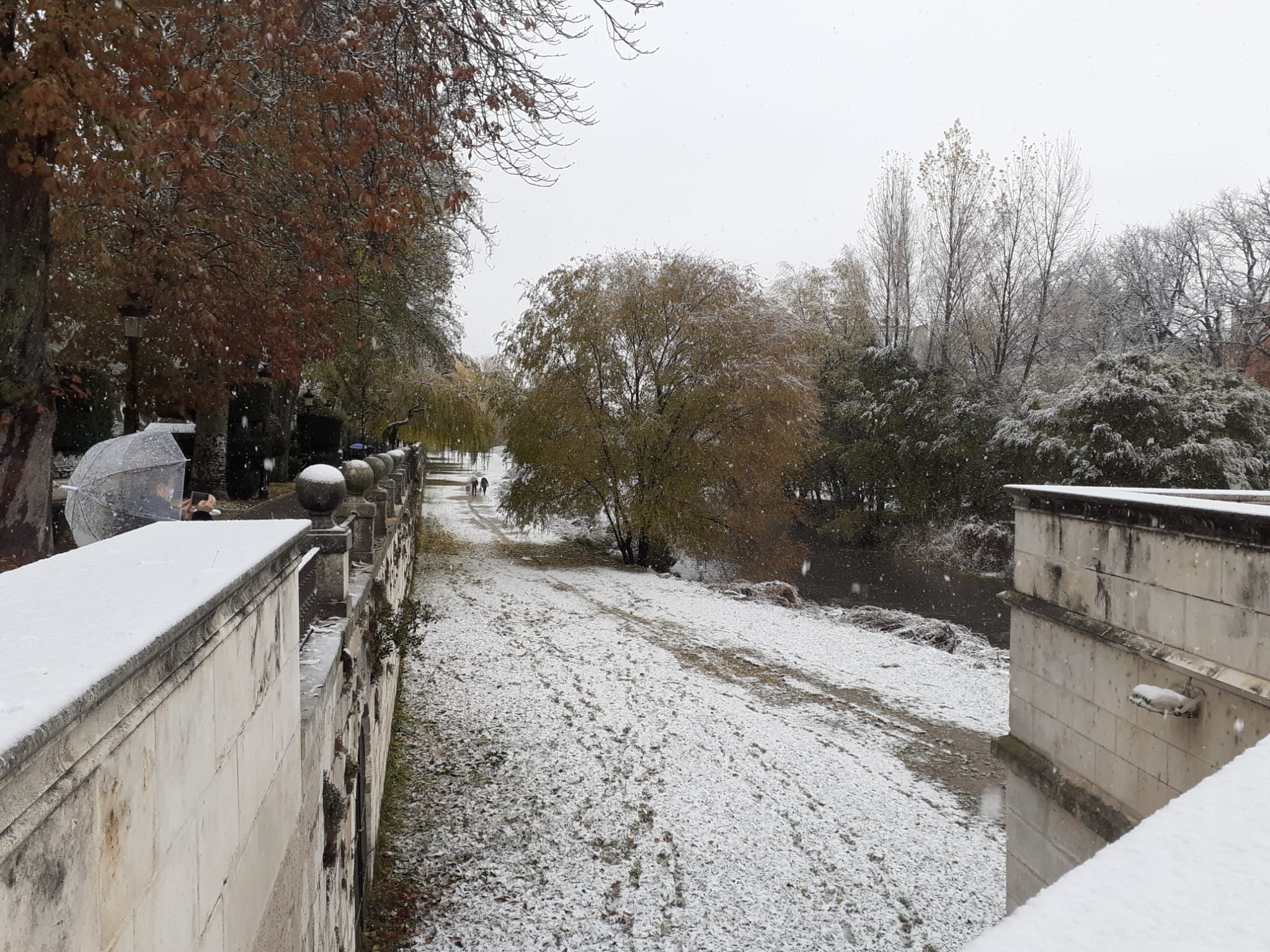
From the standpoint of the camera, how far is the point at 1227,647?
443 cm

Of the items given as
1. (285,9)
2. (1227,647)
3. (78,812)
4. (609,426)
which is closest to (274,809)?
(78,812)

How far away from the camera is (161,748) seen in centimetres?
181

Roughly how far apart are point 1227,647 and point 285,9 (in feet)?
24.4

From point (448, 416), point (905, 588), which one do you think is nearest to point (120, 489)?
point (905, 588)

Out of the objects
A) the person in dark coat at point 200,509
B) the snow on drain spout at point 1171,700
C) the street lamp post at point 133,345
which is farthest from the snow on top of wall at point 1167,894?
the street lamp post at point 133,345

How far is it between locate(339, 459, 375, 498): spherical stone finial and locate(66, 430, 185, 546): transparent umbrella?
2.42 meters

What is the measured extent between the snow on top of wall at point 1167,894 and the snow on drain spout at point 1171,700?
4051 mm

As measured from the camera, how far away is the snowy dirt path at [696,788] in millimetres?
6293

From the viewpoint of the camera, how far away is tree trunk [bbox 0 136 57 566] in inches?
244

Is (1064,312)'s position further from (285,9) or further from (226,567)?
(226,567)

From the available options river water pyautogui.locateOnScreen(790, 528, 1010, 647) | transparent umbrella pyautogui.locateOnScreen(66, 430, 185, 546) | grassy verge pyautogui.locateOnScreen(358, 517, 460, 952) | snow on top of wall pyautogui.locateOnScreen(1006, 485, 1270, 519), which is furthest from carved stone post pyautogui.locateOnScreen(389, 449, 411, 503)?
river water pyautogui.locateOnScreen(790, 528, 1010, 647)

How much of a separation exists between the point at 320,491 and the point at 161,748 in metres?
3.94

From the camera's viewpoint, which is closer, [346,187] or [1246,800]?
[1246,800]

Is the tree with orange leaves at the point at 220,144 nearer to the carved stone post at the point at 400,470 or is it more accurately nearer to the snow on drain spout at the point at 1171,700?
the carved stone post at the point at 400,470
